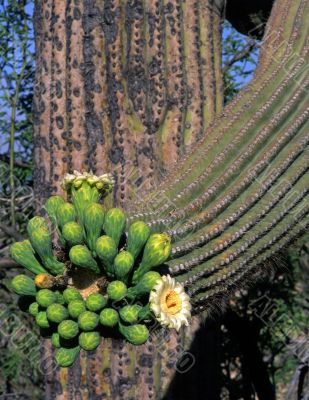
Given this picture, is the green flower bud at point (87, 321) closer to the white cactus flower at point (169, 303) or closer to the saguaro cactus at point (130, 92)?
the white cactus flower at point (169, 303)

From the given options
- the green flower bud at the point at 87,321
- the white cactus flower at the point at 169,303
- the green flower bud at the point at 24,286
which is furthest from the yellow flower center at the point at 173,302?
the green flower bud at the point at 24,286

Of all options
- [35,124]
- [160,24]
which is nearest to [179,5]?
[160,24]

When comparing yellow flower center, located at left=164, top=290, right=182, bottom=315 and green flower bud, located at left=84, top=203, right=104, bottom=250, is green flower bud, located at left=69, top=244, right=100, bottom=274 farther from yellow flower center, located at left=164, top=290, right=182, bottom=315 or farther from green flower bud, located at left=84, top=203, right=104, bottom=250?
yellow flower center, located at left=164, top=290, right=182, bottom=315

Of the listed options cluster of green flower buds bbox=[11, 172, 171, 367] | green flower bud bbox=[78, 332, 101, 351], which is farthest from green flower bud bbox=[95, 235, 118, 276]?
green flower bud bbox=[78, 332, 101, 351]

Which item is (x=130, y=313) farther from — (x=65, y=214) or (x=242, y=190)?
(x=242, y=190)

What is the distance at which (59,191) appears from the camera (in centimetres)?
206

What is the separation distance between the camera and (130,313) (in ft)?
3.77

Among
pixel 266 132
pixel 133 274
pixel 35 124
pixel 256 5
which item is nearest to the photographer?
pixel 133 274

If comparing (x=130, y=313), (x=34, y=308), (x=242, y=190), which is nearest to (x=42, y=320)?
(x=34, y=308)

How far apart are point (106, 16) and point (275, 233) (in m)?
0.80

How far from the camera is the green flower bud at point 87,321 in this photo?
114 centimetres

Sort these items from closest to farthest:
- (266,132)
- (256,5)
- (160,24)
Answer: (266,132)
(160,24)
(256,5)

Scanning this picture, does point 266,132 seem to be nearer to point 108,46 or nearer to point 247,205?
point 247,205

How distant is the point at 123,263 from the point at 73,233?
9cm
